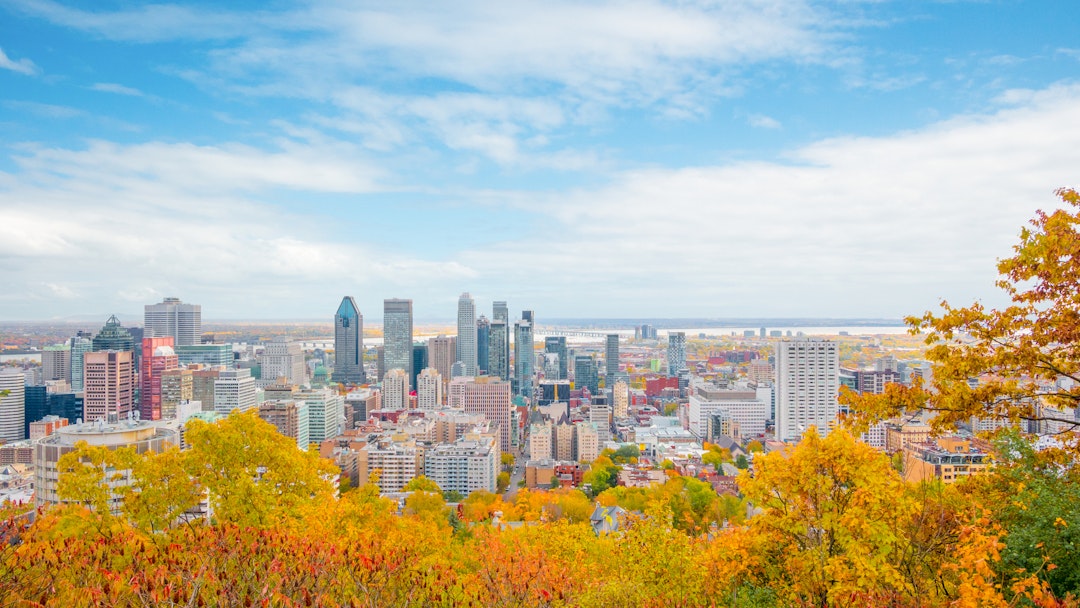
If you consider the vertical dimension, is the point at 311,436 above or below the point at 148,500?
below

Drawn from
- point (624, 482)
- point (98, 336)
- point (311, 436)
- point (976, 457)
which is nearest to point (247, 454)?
point (624, 482)

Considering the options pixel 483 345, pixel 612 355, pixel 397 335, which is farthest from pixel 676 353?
pixel 397 335

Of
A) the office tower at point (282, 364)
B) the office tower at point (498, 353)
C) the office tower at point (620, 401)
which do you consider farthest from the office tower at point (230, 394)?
the office tower at point (498, 353)

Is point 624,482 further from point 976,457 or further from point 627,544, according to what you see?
point 627,544

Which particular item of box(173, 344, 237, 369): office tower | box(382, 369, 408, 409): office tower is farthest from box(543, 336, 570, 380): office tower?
box(173, 344, 237, 369): office tower

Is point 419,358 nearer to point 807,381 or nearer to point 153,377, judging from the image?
point 153,377
